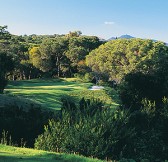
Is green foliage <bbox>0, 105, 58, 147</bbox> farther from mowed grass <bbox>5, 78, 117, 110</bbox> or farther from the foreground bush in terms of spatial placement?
mowed grass <bbox>5, 78, 117, 110</bbox>

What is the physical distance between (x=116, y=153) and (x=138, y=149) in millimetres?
5561

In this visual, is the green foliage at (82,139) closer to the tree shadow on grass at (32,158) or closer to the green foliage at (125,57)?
the tree shadow on grass at (32,158)

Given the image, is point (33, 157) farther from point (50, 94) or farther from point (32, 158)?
point (50, 94)

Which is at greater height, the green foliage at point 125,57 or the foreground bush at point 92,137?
the green foliage at point 125,57

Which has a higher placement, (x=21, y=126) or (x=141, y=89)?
(x=141, y=89)

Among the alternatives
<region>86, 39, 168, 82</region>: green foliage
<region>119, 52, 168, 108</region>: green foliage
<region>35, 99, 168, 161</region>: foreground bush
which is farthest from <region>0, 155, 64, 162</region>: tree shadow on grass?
<region>86, 39, 168, 82</region>: green foliage

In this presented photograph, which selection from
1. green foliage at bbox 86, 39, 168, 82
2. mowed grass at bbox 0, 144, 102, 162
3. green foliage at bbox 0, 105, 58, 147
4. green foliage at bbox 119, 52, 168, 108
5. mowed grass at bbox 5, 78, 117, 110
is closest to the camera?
mowed grass at bbox 0, 144, 102, 162

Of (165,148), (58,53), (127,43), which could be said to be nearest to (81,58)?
(58,53)

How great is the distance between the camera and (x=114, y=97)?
55938mm

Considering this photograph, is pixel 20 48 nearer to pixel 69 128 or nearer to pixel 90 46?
pixel 90 46

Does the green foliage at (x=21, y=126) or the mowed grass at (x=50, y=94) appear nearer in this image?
the green foliage at (x=21, y=126)

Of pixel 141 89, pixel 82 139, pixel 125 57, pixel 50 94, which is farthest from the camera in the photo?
pixel 125 57

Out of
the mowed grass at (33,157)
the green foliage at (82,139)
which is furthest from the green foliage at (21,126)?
the mowed grass at (33,157)

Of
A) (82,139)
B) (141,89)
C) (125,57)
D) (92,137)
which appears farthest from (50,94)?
(82,139)
